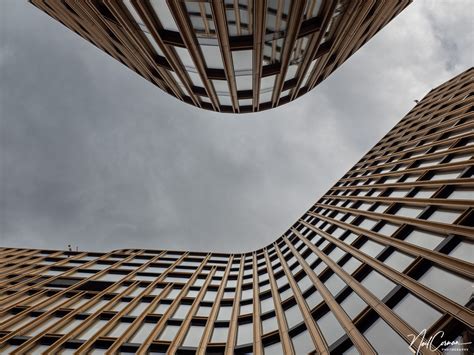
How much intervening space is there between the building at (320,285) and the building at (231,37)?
11264 millimetres

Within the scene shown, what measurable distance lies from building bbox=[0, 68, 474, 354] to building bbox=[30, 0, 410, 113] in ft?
37.0

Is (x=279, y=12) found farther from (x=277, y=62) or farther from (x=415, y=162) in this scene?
(x=415, y=162)

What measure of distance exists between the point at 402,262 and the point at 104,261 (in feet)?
105

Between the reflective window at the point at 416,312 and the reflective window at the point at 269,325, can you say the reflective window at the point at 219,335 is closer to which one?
the reflective window at the point at 269,325

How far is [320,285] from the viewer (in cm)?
1875

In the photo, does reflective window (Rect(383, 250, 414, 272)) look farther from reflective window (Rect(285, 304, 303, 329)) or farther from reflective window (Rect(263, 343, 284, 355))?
reflective window (Rect(263, 343, 284, 355))

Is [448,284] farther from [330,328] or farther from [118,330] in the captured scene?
[118,330]

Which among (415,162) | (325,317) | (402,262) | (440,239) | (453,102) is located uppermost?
(453,102)

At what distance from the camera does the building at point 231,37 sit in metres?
13.4

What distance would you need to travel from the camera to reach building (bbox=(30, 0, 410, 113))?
44.0 ft

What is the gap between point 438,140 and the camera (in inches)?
1046

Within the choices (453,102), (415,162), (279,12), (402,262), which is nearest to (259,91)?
(279,12)

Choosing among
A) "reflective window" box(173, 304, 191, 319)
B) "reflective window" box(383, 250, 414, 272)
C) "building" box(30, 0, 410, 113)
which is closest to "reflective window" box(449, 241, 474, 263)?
"reflective window" box(383, 250, 414, 272)

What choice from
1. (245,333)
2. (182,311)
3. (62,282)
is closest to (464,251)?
(245,333)
